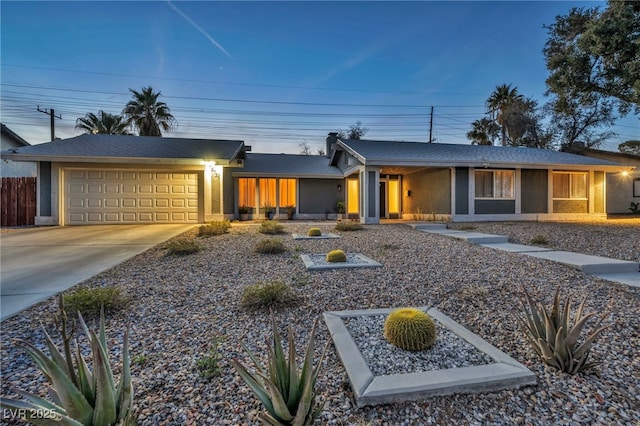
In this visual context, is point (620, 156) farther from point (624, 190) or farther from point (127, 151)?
point (127, 151)

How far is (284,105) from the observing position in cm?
2308

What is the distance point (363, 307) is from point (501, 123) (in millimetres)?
29723

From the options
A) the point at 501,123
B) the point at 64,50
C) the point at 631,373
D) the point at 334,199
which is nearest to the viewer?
the point at 631,373

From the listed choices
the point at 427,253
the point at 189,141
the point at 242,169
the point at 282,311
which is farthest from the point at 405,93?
the point at 282,311

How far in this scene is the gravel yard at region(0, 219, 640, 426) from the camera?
178 centimetres

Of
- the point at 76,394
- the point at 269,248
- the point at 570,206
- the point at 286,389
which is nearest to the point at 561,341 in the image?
the point at 286,389

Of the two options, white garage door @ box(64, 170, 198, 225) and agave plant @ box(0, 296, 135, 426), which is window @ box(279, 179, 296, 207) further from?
agave plant @ box(0, 296, 135, 426)

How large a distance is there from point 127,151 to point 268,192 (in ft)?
21.9

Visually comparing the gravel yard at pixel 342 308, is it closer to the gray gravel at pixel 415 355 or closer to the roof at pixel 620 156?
the gray gravel at pixel 415 355

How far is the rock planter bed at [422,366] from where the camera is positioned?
6.13 ft

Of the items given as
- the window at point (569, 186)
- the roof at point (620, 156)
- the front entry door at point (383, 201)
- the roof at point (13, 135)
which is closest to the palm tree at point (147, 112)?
the roof at point (13, 135)

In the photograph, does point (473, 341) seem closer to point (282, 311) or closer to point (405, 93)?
point (282, 311)

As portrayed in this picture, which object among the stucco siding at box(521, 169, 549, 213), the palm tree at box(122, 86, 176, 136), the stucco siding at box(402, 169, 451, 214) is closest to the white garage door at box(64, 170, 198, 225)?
the palm tree at box(122, 86, 176, 136)

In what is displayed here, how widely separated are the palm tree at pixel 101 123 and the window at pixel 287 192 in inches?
559
